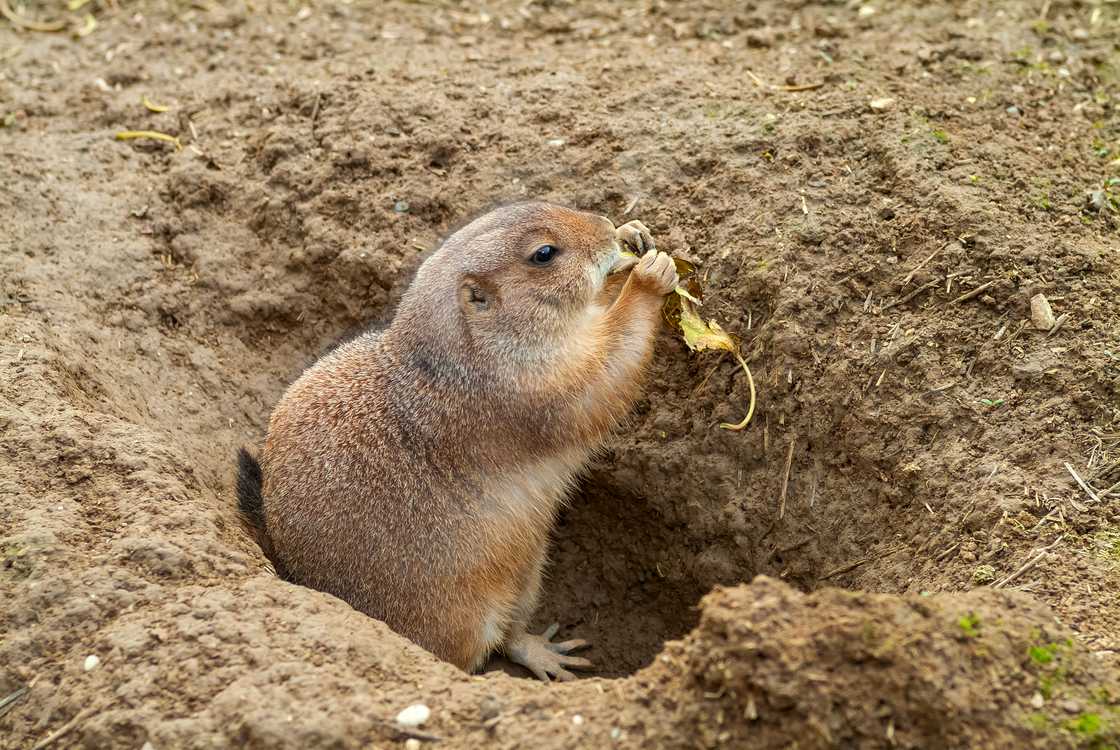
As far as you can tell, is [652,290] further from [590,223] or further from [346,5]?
[346,5]

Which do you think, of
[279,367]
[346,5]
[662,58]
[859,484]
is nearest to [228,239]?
[279,367]

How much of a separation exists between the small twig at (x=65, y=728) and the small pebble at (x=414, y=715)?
116 cm

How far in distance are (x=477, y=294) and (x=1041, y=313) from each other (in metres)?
2.80

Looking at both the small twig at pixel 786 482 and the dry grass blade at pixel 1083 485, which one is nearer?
the dry grass blade at pixel 1083 485

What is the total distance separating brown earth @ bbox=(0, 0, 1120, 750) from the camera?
3766 mm

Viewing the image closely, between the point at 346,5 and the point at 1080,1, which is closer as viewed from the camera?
the point at 1080,1

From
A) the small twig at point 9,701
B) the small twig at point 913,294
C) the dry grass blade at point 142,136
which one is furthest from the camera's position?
the dry grass blade at point 142,136

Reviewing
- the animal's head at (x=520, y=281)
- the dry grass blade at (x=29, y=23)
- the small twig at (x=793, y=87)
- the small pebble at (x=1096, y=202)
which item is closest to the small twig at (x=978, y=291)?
the small pebble at (x=1096, y=202)

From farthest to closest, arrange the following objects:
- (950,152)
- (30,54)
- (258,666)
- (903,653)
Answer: (30,54), (950,152), (258,666), (903,653)

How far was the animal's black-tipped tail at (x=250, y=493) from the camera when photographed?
18.4ft

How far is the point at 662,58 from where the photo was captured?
747cm

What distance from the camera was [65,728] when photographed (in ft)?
12.9

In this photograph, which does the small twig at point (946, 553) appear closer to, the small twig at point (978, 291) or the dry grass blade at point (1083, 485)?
the dry grass blade at point (1083, 485)

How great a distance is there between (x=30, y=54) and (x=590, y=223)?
17.5ft
